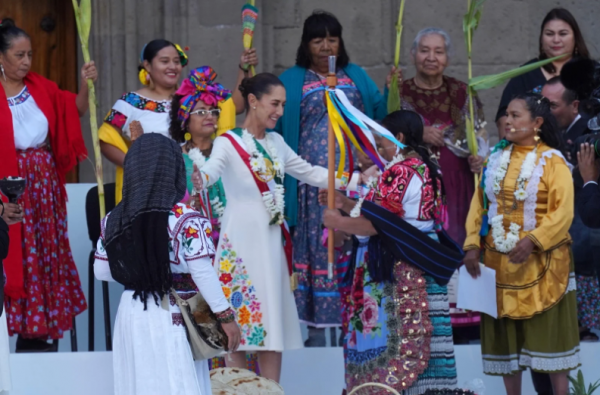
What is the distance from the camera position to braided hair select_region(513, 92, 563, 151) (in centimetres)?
597

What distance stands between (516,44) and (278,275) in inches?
126

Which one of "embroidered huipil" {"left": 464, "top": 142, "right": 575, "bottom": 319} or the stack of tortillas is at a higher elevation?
"embroidered huipil" {"left": 464, "top": 142, "right": 575, "bottom": 319}

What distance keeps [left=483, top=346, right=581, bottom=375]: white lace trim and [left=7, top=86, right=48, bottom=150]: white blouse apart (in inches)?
110

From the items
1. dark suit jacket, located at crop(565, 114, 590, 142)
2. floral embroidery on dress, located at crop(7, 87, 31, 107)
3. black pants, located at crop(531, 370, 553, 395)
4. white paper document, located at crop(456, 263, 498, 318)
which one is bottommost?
black pants, located at crop(531, 370, 553, 395)

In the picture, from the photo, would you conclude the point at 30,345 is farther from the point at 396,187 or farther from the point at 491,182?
the point at 491,182

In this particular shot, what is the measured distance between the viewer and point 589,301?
664 cm

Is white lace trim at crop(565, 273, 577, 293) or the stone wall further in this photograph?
the stone wall

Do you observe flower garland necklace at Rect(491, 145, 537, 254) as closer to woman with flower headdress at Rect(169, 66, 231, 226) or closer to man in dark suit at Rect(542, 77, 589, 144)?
man in dark suit at Rect(542, 77, 589, 144)

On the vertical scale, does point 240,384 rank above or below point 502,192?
below

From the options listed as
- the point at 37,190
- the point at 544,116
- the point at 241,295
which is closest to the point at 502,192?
the point at 544,116

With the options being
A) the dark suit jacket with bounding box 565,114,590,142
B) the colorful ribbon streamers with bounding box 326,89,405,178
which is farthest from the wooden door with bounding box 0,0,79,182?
the dark suit jacket with bounding box 565,114,590,142

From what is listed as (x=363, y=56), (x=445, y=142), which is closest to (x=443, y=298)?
(x=445, y=142)

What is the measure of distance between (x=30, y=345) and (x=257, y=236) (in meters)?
1.48

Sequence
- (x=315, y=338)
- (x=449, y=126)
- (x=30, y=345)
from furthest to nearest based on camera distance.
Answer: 1. (x=449, y=126)
2. (x=315, y=338)
3. (x=30, y=345)
